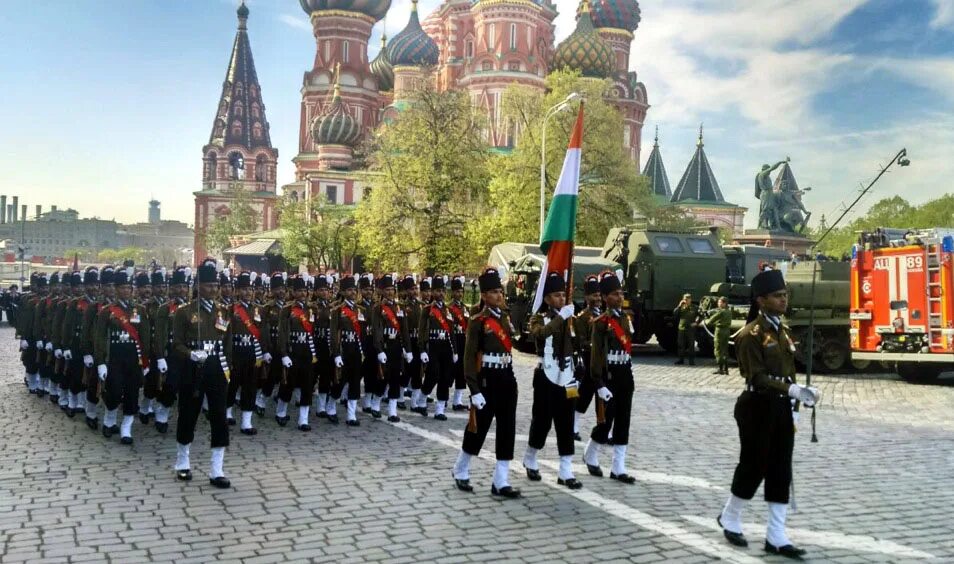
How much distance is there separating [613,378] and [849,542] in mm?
2610

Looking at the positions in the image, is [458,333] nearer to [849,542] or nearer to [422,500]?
[422,500]

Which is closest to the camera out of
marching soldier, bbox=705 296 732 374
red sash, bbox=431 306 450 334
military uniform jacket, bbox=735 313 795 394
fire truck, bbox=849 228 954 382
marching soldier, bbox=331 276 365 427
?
military uniform jacket, bbox=735 313 795 394

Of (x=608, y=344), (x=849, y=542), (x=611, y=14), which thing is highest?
(x=611, y=14)

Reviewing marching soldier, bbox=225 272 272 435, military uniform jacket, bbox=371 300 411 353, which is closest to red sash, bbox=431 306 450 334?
military uniform jacket, bbox=371 300 411 353

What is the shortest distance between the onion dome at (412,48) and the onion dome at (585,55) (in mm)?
13438

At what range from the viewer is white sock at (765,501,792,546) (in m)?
6.05

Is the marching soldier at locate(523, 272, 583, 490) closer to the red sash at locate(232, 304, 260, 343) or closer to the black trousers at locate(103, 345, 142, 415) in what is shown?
the red sash at locate(232, 304, 260, 343)

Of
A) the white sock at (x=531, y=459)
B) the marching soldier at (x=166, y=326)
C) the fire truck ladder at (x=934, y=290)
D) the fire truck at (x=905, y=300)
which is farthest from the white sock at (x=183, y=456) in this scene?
the fire truck ladder at (x=934, y=290)

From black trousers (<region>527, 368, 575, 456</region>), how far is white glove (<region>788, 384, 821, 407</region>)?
2348 mm

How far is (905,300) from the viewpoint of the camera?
16.2 metres

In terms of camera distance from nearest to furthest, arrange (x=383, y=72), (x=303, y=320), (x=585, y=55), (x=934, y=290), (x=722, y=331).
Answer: (x=303, y=320) < (x=934, y=290) < (x=722, y=331) < (x=585, y=55) < (x=383, y=72)

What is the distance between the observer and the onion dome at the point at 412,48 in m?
67.4

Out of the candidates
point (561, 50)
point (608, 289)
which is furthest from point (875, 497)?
point (561, 50)

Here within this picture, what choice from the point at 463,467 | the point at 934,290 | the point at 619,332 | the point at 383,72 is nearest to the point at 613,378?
the point at 619,332
